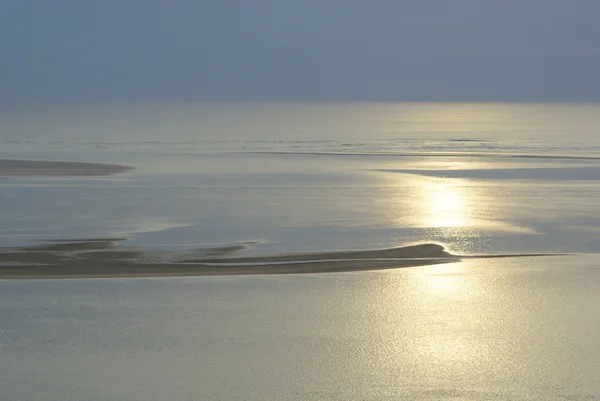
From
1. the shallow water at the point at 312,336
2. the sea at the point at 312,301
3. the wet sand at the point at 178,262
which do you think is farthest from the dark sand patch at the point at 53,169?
the shallow water at the point at 312,336

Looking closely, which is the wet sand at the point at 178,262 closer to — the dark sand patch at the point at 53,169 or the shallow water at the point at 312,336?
the shallow water at the point at 312,336

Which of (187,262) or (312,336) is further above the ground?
(187,262)

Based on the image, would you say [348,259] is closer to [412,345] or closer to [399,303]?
[399,303]

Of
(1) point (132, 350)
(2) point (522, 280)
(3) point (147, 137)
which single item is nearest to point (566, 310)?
(2) point (522, 280)

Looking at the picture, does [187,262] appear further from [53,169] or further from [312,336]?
[53,169]

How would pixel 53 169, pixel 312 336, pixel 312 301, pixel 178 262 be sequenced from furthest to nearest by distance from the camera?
pixel 53 169 < pixel 178 262 < pixel 312 301 < pixel 312 336

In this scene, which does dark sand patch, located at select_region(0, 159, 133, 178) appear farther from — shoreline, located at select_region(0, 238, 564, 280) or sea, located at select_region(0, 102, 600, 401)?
shoreline, located at select_region(0, 238, 564, 280)

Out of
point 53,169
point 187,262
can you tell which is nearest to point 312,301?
point 187,262
